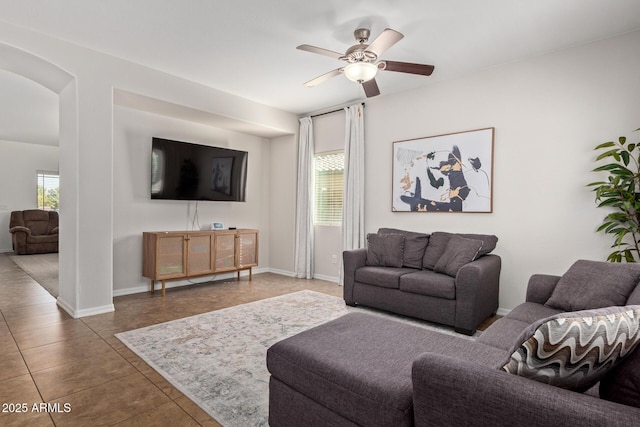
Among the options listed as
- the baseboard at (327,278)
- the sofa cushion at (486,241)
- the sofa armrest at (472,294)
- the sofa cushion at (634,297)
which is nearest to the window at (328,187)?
the baseboard at (327,278)

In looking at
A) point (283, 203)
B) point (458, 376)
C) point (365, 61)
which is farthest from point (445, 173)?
point (458, 376)

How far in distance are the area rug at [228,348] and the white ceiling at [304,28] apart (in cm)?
277

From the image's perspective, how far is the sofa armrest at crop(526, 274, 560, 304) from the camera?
267 cm

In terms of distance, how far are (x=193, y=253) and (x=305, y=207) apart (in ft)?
6.29

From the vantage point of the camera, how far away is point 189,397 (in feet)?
6.75

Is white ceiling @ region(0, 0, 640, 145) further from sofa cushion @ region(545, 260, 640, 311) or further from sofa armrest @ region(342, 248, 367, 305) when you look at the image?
sofa armrest @ region(342, 248, 367, 305)

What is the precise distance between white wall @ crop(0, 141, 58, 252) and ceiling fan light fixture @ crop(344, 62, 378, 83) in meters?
9.39

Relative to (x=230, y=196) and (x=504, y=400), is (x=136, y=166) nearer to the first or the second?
(x=230, y=196)

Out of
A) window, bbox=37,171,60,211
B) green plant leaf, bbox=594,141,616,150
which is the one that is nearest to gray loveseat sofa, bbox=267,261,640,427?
green plant leaf, bbox=594,141,616,150

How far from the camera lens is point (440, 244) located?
3.86 metres

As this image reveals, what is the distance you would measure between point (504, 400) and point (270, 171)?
18.6 feet

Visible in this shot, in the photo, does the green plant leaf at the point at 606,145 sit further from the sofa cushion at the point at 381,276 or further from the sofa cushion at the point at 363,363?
the sofa cushion at the point at 363,363

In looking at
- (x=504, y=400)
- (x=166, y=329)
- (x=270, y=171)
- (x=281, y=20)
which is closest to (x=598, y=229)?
(x=504, y=400)

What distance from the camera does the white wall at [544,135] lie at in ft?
10.7
